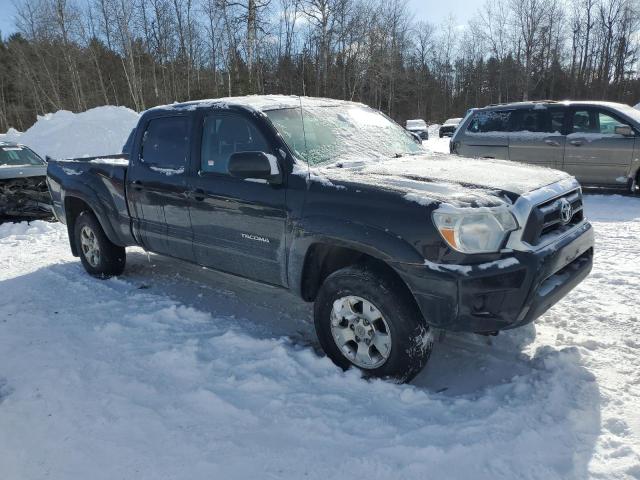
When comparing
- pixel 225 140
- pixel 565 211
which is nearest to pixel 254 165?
pixel 225 140

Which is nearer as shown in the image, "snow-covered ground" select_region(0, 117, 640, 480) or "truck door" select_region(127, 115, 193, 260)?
"snow-covered ground" select_region(0, 117, 640, 480)

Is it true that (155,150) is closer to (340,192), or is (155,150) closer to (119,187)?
(119,187)

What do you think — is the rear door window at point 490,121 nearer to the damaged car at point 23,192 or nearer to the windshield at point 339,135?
the windshield at point 339,135

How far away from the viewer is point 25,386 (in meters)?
3.28

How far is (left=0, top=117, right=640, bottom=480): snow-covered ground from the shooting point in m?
2.48

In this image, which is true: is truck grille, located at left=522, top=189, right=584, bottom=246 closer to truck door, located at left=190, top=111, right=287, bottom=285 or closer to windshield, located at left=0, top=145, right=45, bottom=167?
truck door, located at left=190, top=111, right=287, bottom=285

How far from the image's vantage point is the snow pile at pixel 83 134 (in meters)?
17.5

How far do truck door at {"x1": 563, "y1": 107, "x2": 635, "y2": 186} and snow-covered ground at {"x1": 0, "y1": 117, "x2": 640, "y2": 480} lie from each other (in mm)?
4784

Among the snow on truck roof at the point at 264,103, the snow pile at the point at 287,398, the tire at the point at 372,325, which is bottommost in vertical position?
the snow pile at the point at 287,398

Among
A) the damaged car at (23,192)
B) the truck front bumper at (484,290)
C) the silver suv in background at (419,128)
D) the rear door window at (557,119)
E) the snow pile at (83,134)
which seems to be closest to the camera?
the truck front bumper at (484,290)

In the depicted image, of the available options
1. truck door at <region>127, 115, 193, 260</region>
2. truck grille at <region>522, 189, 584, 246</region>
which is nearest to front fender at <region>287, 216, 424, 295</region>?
truck grille at <region>522, 189, 584, 246</region>

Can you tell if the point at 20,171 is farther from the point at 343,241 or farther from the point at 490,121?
the point at 490,121

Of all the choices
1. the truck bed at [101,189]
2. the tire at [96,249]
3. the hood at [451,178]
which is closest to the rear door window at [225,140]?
the hood at [451,178]

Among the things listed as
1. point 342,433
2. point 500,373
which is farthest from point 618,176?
point 342,433
